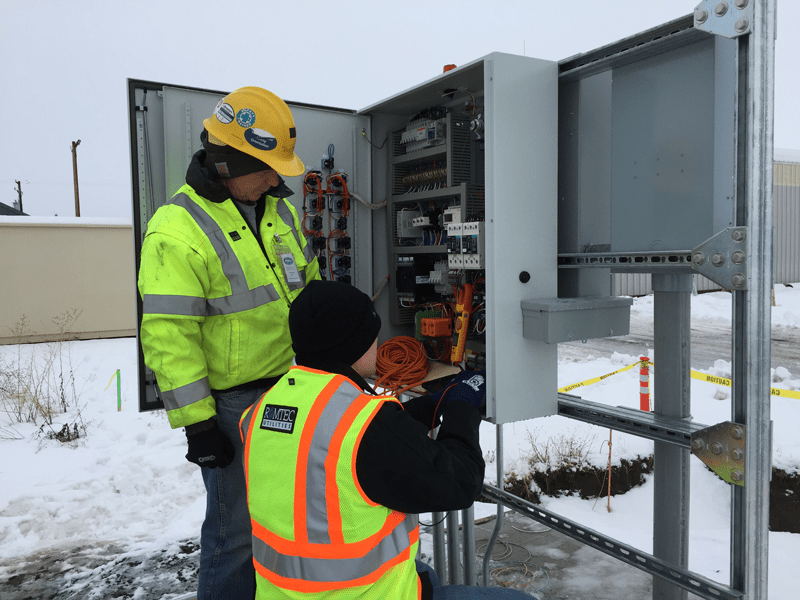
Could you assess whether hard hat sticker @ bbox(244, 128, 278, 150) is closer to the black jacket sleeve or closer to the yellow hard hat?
the yellow hard hat

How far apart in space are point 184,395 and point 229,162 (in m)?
0.80

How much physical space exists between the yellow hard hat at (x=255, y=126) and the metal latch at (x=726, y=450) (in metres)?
1.49

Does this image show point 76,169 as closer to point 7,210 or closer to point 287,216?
point 7,210

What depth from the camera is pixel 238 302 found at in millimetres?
1986

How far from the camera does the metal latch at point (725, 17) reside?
1.37 m

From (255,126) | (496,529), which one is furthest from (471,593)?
(255,126)

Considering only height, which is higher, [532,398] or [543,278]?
[543,278]

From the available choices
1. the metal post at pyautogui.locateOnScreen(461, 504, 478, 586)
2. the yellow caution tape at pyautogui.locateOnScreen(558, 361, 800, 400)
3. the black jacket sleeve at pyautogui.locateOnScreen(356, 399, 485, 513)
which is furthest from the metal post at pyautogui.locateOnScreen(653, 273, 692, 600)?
the yellow caution tape at pyautogui.locateOnScreen(558, 361, 800, 400)

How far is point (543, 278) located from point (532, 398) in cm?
42

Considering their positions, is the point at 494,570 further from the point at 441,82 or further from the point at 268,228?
the point at 441,82

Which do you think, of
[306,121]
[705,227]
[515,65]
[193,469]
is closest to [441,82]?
[515,65]

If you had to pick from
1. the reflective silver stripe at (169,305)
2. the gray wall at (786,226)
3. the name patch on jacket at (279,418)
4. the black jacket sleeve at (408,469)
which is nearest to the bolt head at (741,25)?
the black jacket sleeve at (408,469)

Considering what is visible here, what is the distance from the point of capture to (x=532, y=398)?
2098 millimetres

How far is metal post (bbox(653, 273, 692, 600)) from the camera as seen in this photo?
7.03 ft
